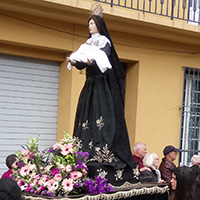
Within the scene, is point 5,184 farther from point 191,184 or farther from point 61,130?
point 61,130

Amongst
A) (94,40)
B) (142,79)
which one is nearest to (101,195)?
(94,40)

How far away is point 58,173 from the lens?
393 cm

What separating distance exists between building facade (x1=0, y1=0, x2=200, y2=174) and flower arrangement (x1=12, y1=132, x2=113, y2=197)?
3.63 meters

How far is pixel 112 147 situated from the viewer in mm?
4492

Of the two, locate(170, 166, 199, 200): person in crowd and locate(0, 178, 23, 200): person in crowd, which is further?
locate(170, 166, 199, 200): person in crowd

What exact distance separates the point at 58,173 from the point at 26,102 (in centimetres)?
450

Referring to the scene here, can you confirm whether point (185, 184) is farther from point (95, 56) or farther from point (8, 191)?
point (8, 191)

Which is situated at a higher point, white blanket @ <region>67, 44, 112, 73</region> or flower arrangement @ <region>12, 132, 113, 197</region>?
white blanket @ <region>67, 44, 112, 73</region>

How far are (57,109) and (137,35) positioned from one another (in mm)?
2229

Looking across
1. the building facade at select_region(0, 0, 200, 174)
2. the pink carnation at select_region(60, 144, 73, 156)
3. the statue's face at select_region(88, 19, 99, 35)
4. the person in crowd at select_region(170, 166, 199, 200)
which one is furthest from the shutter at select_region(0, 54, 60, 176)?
the person in crowd at select_region(170, 166, 199, 200)

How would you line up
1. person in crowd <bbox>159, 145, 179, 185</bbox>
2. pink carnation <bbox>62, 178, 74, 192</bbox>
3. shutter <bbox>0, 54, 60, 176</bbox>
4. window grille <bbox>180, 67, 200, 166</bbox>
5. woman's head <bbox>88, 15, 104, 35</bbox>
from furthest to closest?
window grille <bbox>180, 67, 200, 166</bbox> → shutter <bbox>0, 54, 60, 176</bbox> → person in crowd <bbox>159, 145, 179, 185</bbox> → woman's head <bbox>88, 15, 104, 35</bbox> → pink carnation <bbox>62, 178, 74, 192</bbox>

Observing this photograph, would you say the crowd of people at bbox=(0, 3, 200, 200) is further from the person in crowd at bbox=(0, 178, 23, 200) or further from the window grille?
the window grille

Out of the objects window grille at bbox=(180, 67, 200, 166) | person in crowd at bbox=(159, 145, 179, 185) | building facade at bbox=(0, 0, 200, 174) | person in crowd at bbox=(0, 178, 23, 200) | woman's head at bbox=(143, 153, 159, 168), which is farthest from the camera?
window grille at bbox=(180, 67, 200, 166)

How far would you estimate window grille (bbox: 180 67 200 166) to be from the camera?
32.1ft
